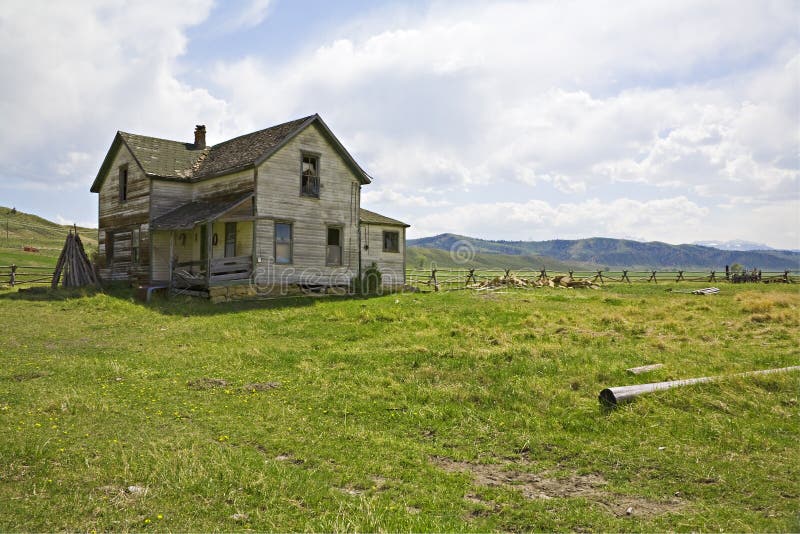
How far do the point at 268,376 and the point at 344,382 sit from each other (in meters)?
1.88

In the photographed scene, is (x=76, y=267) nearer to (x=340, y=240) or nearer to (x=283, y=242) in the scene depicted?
(x=283, y=242)

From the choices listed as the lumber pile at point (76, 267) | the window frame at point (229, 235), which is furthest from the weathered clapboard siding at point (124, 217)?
the window frame at point (229, 235)

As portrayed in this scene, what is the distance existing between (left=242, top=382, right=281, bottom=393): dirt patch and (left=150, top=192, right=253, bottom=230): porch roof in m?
14.3

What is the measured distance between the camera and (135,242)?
30.8m

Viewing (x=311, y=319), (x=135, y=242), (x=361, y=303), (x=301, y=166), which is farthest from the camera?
(x=135, y=242)

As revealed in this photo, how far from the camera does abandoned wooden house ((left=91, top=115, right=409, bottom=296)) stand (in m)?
26.4

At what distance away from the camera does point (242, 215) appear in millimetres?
26156

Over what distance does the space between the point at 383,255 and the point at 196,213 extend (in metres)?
11.3

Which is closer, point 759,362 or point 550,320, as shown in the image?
point 759,362

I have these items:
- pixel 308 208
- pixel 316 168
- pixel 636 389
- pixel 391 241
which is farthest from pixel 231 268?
pixel 636 389

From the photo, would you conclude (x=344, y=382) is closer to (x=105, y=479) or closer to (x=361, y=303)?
(x=105, y=479)

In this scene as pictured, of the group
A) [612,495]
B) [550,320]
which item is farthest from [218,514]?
[550,320]

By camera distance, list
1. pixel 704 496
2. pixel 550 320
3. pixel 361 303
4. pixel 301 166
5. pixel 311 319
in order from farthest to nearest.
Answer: pixel 301 166 → pixel 361 303 → pixel 311 319 → pixel 550 320 → pixel 704 496

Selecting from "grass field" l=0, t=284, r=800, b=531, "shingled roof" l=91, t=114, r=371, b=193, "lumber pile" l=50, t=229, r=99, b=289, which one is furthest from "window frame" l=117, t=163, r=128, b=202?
"grass field" l=0, t=284, r=800, b=531
